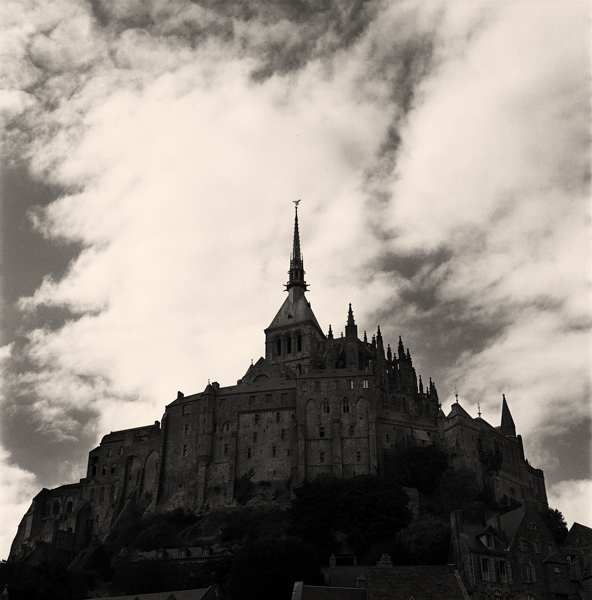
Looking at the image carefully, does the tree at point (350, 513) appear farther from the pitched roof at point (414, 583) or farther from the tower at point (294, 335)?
the tower at point (294, 335)

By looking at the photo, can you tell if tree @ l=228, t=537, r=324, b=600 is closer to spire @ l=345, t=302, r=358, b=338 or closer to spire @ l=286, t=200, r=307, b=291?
spire @ l=345, t=302, r=358, b=338

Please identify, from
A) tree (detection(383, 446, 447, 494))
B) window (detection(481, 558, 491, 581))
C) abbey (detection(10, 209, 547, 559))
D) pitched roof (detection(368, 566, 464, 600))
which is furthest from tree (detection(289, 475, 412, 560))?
pitched roof (detection(368, 566, 464, 600))

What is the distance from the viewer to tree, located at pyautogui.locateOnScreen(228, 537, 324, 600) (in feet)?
180

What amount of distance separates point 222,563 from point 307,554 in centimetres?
998

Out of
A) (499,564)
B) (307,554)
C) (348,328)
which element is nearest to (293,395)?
(348,328)

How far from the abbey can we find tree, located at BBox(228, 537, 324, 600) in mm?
27571

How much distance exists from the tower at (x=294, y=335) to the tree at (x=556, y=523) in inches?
1465

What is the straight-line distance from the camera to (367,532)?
6906 centimetres

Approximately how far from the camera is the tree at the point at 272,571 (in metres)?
55.0

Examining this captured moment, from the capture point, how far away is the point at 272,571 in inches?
2199

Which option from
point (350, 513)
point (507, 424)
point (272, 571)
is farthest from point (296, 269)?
point (272, 571)

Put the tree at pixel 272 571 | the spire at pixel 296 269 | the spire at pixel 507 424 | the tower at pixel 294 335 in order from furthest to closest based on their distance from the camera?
the spire at pixel 296 269, the tower at pixel 294 335, the spire at pixel 507 424, the tree at pixel 272 571

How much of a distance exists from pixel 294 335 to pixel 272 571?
198ft

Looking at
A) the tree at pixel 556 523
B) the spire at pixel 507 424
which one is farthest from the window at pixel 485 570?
the spire at pixel 507 424
